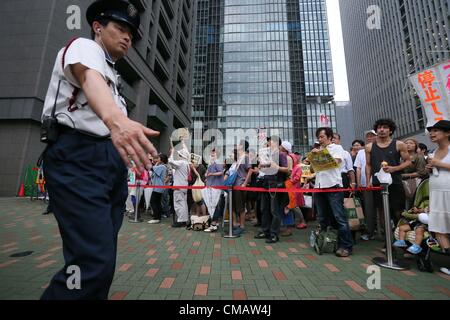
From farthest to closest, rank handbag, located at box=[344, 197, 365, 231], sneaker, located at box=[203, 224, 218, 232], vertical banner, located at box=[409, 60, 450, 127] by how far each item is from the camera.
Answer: sneaker, located at box=[203, 224, 218, 232] → handbag, located at box=[344, 197, 365, 231] → vertical banner, located at box=[409, 60, 450, 127]

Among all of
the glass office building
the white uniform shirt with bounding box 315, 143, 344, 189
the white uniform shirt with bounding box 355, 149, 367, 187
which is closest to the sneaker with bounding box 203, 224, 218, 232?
the white uniform shirt with bounding box 315, 143, 344, 189

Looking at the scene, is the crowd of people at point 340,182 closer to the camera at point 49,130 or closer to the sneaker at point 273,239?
the sneaker at point 273,239

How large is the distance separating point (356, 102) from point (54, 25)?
79.1m

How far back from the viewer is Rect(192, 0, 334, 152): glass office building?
194 ft

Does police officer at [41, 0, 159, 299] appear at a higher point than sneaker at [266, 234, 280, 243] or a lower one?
higher

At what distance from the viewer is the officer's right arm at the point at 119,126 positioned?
0.84 meters

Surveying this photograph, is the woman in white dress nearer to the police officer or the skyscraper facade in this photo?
the police officer

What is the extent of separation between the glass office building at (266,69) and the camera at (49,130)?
58.6 meters

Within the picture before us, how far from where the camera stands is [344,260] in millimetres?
3305

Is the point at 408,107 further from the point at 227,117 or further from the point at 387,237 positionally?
the point at 387,237

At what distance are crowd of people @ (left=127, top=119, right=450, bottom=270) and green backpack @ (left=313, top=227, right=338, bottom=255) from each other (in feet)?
0.35

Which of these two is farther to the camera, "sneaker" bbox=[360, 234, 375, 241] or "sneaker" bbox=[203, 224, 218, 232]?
"sneaker" bbox=[203, 224, 218, 232]
